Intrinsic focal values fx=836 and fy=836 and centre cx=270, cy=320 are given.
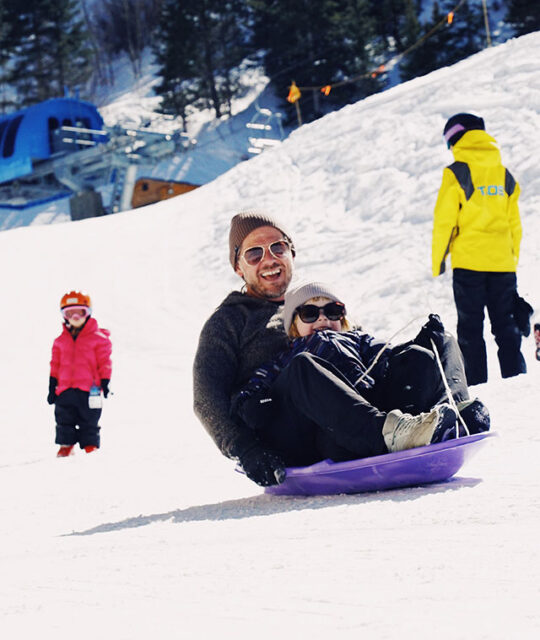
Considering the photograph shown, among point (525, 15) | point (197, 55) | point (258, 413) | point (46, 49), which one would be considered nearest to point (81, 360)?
point (258, 413)

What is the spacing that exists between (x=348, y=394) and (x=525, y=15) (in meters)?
28.9

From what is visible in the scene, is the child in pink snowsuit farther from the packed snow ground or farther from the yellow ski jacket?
the yellow ski jacket

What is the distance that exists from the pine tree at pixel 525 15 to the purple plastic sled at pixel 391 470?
28307mm

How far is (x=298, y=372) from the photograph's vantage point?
2309mm

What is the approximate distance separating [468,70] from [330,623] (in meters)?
12.2

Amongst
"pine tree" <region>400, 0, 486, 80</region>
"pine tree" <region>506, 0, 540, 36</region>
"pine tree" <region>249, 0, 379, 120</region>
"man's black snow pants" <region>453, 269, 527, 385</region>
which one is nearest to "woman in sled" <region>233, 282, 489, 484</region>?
"man's black snow pants" <region>453, 269, 527, 385</region>

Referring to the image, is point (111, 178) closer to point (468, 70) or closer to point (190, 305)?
point (468, 70)

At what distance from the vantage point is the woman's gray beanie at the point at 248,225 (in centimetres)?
303

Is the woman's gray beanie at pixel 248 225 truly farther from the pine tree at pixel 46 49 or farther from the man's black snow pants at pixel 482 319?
the pine tree at pixel 46 49

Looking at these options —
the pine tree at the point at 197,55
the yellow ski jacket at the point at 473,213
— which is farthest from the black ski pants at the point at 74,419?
the pine tree at the point at 197,55

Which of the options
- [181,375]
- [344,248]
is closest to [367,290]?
[344,248]

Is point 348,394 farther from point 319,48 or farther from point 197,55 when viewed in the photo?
point 197,55

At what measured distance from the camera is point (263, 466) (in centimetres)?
237

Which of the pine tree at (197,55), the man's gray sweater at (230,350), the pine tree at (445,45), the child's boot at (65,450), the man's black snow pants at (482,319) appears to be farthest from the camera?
the pine tree at (197,55)
